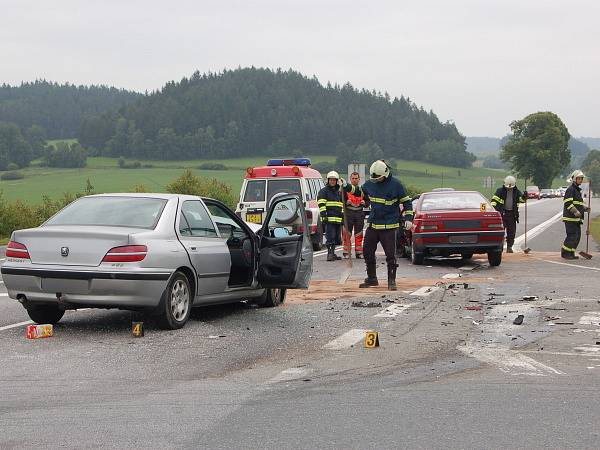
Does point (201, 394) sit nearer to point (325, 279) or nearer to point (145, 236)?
point (145, 236)

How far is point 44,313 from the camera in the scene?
9.62 m

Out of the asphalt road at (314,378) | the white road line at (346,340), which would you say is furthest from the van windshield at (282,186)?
the white road line at (346,340)

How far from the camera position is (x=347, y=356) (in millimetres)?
7941

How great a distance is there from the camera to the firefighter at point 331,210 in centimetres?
1981

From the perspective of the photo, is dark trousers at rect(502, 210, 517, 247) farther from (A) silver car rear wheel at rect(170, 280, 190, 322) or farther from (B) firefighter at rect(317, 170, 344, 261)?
(A) silver car rear wheel at rect(170, 280, 190, 322)

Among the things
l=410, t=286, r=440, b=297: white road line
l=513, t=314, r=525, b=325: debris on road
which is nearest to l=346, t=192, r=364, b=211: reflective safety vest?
l=410, t=286, r=440, b=297: white road line

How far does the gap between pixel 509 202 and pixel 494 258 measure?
3758 mm

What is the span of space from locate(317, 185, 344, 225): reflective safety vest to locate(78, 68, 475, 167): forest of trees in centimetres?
12027

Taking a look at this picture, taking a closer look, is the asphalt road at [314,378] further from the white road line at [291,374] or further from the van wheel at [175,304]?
the van wheel at [175,304]

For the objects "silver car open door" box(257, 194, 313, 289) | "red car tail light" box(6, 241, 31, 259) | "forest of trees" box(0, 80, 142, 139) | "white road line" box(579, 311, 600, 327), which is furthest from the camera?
"forest of trees" box(0, 80, 142, 139)

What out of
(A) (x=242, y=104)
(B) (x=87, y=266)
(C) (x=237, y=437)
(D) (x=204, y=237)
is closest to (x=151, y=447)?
(C) (x=237, y=437)

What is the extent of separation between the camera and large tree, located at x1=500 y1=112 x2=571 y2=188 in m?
127

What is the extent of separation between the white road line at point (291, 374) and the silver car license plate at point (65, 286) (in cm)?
251

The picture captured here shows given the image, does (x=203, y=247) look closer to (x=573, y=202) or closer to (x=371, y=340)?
(x=371, y=340)
